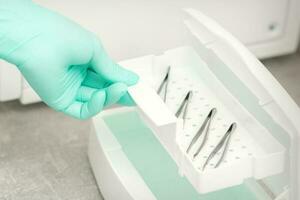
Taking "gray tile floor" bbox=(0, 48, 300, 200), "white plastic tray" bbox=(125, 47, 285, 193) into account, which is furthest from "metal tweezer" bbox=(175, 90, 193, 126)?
"gray tile floor" bbox=(0, 48, 300, 200)

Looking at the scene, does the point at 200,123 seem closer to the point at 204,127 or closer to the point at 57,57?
the point at 204,127

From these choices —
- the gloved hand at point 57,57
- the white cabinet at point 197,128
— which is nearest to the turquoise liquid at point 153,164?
the white cabinet at point 197,128

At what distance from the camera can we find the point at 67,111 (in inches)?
30.3

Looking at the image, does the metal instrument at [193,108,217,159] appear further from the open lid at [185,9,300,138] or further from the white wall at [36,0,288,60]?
the white wall at [36,0,288,60]

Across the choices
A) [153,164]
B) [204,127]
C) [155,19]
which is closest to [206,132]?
[204,127]

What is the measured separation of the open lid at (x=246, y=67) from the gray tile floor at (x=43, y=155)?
0.23 metres

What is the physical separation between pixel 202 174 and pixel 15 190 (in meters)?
0.31

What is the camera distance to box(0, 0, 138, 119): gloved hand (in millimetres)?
705

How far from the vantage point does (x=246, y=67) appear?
2.41 ft

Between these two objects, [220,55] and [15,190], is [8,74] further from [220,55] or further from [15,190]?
[220,55]

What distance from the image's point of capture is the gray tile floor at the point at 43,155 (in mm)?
884

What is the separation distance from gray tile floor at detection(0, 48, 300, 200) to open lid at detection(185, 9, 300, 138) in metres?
0.23

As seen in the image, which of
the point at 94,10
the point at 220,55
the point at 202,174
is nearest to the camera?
the point at 202,174

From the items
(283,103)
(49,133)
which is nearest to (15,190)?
(49,133)
